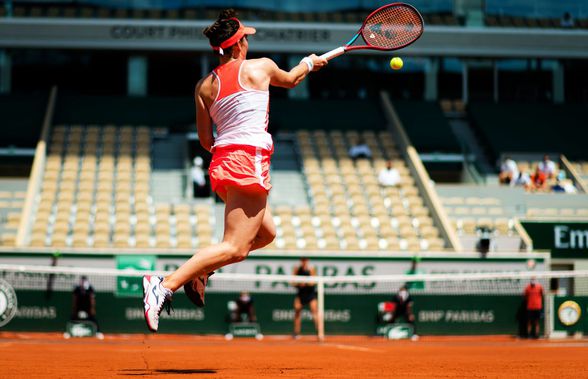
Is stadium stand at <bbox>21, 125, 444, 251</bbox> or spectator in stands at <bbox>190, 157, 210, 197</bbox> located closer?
stadium stand at <bbox>21, 125, 444, 251</bbox>

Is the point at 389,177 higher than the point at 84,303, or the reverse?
the point at 389,177

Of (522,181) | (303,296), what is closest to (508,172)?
(522,181)

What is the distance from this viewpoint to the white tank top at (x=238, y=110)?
636cm

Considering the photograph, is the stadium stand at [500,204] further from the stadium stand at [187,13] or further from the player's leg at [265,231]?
the player's leg at [265,231]

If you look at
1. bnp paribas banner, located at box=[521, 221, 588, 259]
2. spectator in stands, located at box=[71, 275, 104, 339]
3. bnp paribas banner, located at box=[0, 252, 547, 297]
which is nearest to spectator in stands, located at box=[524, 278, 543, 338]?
bnp paribas banner, located at box=[0, 252, 547, 297]

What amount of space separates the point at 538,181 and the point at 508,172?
827mm

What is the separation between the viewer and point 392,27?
8.03 m

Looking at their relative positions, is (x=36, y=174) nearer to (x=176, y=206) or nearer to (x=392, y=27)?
(x=176, y=206)

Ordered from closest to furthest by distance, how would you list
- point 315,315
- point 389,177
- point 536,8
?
point 315,315, point 389,177, point 536,8

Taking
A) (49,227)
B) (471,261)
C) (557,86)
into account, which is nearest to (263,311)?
(471,261)

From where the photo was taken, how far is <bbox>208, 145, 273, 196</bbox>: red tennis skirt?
6.25 m

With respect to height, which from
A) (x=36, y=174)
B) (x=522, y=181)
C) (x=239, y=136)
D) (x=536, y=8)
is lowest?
(x=239, y=136)

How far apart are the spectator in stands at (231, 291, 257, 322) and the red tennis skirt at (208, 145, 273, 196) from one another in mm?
11202

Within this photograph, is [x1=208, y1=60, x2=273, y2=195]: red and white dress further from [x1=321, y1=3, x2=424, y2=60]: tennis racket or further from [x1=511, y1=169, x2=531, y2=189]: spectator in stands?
[x1=511, y1=169, x2=531, y2=189]: spectator in stands
